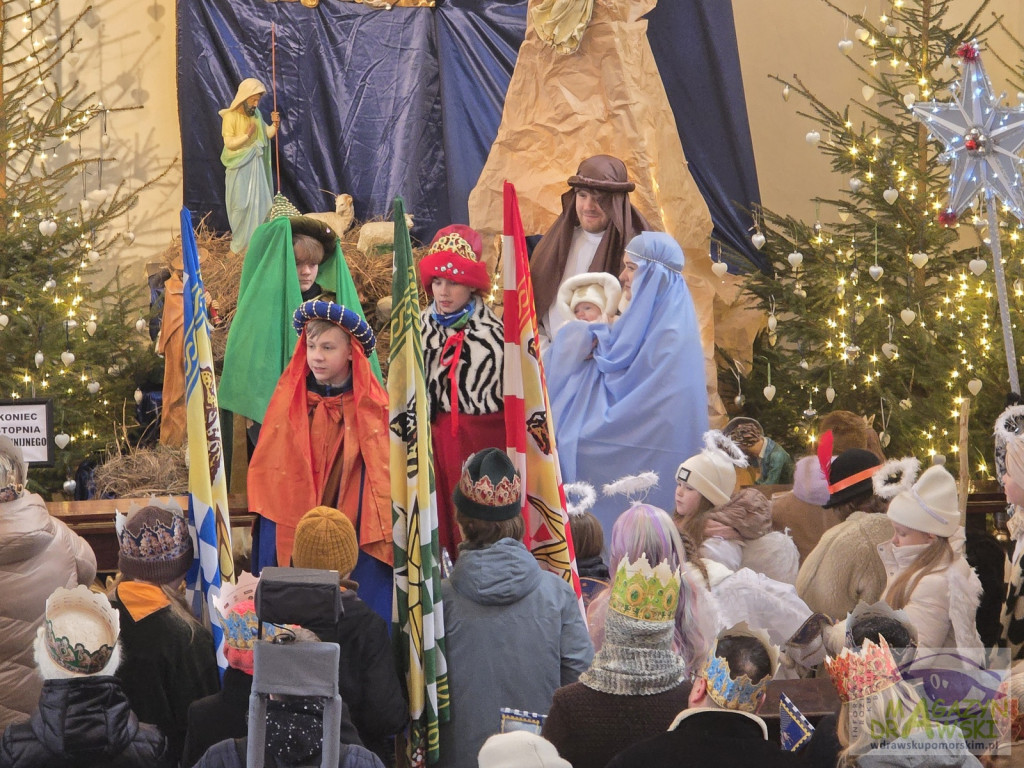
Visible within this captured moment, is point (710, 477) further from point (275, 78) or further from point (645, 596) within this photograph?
point (275, 78)

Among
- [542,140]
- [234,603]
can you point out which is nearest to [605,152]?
[542,140]

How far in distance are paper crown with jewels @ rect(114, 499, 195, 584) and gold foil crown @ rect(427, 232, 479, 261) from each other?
2.01m

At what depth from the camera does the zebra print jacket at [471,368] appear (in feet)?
17.0

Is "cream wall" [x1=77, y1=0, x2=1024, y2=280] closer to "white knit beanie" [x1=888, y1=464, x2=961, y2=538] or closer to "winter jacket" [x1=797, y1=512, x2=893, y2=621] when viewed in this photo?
"winter jacket" [x1=797, y1=512, x2=893, y2=621]

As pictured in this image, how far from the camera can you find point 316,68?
1089cm

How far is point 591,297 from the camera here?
661 centimetres

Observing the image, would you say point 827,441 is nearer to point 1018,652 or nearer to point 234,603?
point 1018,652

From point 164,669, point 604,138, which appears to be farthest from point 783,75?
point 164,669

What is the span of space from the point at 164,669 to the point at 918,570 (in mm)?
2017

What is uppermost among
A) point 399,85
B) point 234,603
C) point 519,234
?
point 399,85

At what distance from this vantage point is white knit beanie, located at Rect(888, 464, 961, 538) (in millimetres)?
3736

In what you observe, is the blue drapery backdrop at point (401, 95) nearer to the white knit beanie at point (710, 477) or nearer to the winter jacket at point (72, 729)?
the white knit beanie at point (710, 477)

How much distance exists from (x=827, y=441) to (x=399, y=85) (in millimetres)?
6525

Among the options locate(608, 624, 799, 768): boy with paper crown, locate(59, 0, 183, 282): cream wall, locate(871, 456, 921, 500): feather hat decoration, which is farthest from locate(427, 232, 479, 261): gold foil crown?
locate(59, 0, 183, 282): cream wall
